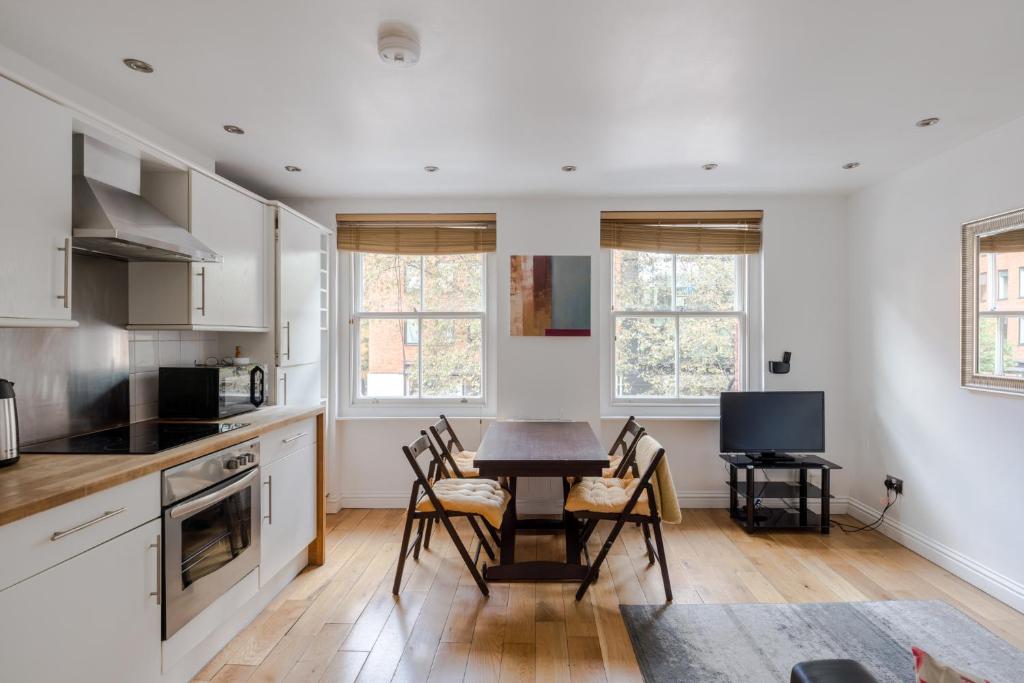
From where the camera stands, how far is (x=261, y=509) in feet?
8.64

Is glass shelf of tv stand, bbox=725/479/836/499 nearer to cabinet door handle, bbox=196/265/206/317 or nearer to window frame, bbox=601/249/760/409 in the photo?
window frame, bbox=601/249/760/409

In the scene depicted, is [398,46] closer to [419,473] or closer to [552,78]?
[552,78]

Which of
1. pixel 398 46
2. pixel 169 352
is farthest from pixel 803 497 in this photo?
pixel 169 352

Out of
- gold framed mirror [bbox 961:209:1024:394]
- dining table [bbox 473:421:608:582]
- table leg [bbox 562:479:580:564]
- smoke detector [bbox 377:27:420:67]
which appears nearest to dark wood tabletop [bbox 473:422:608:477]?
dining table [bbox 473:421:608:582]

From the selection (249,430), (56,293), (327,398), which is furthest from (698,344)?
(56,293)

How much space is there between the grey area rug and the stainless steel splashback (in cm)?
275

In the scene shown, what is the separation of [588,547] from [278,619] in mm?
1893

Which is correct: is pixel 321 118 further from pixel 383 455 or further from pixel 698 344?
pixel 698 344

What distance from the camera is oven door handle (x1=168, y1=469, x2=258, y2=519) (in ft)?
6.68

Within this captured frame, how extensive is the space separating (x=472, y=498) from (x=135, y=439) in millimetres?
1573

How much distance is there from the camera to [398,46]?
1951 millimetres

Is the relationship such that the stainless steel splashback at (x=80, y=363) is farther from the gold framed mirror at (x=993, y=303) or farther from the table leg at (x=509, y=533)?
the gold framed mirror at (x=993, y=303)

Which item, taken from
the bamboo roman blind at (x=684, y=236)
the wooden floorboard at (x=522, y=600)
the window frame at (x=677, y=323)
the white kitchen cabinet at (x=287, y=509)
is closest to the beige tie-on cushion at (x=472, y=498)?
the wooden floorboard at (x=522, y=600)

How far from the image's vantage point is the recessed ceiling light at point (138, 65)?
215cm
